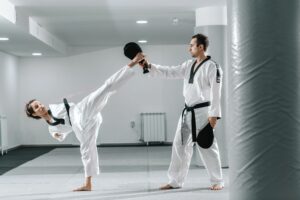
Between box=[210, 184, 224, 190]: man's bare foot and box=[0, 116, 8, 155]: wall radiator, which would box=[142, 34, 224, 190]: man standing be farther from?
box=[0, 116, 8, 155]: wall radiator

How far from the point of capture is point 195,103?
413 centimetres

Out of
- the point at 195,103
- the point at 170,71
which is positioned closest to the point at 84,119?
the point at 170,71

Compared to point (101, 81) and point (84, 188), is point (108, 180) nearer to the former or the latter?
point (84, 188)

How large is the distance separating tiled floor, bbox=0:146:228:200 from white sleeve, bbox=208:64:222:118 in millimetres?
705

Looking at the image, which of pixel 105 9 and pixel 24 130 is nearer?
pixel 105 9

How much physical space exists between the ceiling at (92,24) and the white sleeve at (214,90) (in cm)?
185

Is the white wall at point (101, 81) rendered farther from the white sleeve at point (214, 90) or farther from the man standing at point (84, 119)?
the white sleeve at point (214, 90)

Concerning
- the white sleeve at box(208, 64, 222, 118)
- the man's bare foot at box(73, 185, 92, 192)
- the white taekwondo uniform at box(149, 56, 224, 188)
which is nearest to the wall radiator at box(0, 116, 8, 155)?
the man's bare foot at box(73, 185, 92, 192)

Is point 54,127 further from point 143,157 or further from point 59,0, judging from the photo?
point 143,157

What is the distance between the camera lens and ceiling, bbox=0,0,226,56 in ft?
18.8

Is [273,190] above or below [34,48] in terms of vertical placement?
below

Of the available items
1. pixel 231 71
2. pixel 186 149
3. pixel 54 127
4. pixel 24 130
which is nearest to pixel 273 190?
pixel 231 71

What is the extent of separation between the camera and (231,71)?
2.25 metres

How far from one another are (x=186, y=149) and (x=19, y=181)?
192 cm
